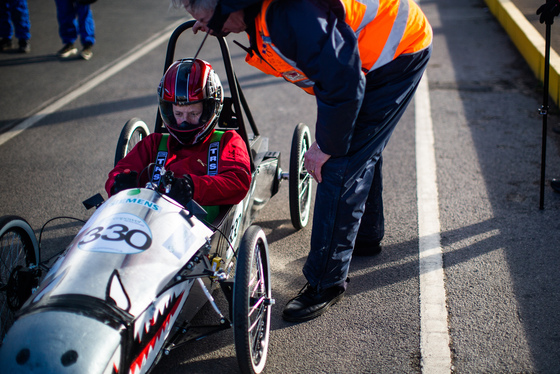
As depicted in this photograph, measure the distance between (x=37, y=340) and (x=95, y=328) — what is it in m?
0.20

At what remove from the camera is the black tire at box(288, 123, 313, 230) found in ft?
12.2

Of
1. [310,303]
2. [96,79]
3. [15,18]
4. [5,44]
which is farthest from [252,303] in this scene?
[5,44]

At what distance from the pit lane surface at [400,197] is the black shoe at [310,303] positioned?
0.05 meters

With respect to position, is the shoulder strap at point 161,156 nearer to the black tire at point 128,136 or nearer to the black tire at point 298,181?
the black tire at point 128,136

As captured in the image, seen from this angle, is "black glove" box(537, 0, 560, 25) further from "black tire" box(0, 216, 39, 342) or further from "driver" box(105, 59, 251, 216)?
"black tire" box(0, 216, 39, 342)

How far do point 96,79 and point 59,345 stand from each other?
5921mm

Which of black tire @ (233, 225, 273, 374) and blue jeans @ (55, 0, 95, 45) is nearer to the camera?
black tire @ (233, 225, 273, 374)

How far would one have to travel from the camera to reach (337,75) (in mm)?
2283

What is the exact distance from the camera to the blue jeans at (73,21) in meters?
7.72

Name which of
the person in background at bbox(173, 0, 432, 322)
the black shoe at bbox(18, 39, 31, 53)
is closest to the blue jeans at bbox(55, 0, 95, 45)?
the black shoe at bbox(18, 39, 31, 53)

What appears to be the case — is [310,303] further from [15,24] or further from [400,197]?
[15,24]

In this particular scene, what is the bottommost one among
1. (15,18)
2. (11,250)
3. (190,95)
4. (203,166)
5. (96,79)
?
(96,79)

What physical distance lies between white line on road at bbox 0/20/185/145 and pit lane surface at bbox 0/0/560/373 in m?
0.10

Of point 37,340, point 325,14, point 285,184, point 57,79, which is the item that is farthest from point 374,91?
point 57,79
